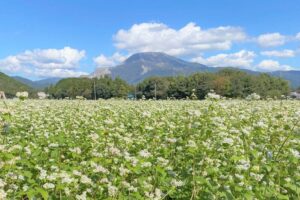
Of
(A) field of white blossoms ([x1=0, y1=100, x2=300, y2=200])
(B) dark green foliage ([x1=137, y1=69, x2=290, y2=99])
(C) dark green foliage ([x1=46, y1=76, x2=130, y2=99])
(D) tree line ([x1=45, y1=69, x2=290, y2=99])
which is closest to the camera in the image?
(A) field of white blossoms ([x1=0, y1=100, x2=300, y2=200])

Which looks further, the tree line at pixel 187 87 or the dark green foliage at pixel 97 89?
the dark green foliage at pixel 97 89

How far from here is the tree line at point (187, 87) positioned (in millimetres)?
94506

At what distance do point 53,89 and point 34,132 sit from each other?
409ft

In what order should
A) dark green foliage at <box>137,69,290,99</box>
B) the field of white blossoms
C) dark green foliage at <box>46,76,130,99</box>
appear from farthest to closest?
dark green foliage at <box>46,76,130,99</box>, dark green foliage at <box>137,69,290,99</box>, the field of white blossoms

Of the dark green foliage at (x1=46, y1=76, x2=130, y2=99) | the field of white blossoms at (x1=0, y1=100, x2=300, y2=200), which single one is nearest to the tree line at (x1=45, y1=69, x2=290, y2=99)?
the dark green foliage at (x1=46, y1=76, x2=130, y2=99)

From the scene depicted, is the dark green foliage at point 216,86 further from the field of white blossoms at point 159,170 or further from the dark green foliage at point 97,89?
the field of white blossoms at point 159,170

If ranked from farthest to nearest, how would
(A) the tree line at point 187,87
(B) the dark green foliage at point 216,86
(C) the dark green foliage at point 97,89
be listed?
(C) the dark green foliage at point 97,89 → (A) the tree line at point 187,87 → (B) the dark green foliage at point 216,86

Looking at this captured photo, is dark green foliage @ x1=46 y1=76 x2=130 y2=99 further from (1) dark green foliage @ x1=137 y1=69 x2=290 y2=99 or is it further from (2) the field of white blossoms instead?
(2) the field of white blossoms

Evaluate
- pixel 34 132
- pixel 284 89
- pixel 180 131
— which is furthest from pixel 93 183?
pixel 284 89

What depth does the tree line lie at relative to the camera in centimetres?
9451

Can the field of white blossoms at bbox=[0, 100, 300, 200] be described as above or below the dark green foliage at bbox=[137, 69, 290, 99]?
above

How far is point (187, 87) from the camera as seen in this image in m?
97.6

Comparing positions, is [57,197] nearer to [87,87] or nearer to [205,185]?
[205,185]

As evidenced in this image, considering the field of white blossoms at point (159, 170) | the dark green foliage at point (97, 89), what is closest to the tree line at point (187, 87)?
the dark green foliage at point (97, 89)
